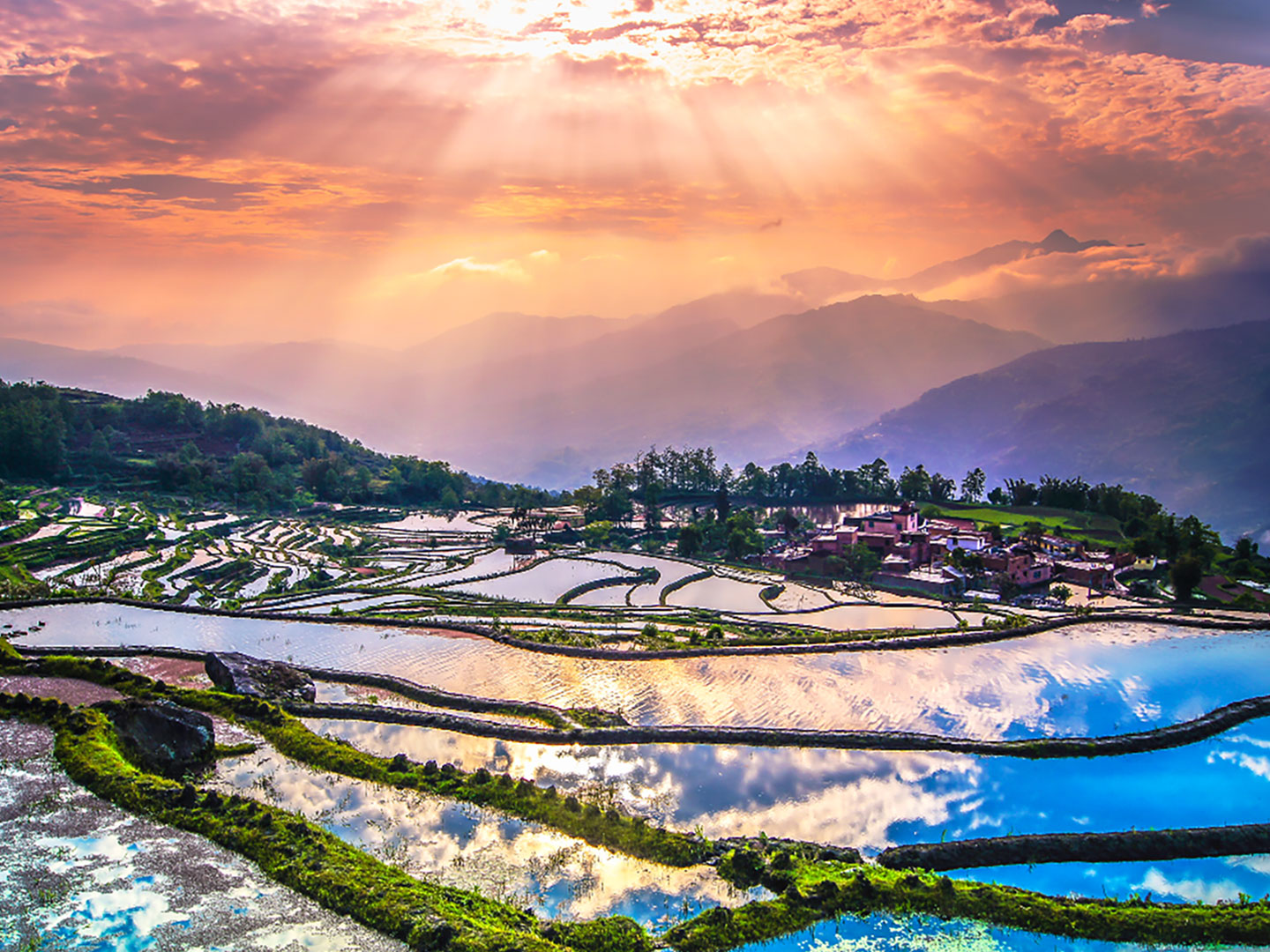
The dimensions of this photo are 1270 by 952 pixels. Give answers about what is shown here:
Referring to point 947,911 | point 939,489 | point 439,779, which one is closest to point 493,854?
point 439,779

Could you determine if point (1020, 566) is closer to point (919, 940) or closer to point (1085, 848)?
point (1085, 848)

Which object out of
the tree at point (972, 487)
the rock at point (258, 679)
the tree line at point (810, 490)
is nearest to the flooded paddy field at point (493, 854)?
the rock at point (258, 679)

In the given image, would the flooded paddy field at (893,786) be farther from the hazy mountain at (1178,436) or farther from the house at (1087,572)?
the hazy mountain at (1178,436)

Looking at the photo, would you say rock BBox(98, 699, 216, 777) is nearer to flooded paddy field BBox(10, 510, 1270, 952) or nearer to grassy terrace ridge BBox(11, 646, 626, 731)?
flooded paddy field BBox(10, 510, 1270, 952)

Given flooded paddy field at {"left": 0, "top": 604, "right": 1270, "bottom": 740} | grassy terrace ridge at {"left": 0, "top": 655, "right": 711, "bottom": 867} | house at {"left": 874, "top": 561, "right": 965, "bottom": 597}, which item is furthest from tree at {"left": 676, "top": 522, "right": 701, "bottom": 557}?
grassy terrace ridge at {"left": 0, "top": 655, "right": 711, "bottom": 867}

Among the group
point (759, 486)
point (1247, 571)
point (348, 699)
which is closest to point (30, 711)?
point (348, 699)
